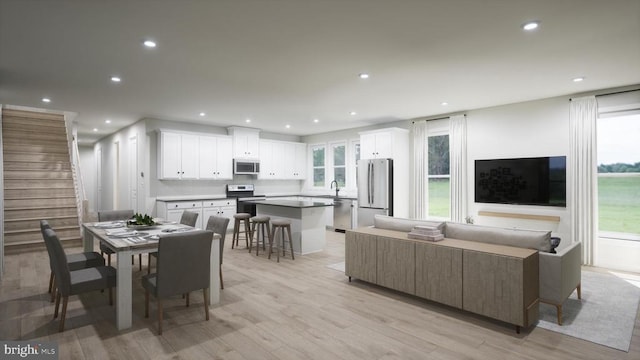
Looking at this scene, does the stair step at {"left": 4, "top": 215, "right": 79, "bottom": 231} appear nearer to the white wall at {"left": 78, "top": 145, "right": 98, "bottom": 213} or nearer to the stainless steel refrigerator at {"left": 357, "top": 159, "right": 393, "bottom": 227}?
the stainless steel refrigerator at {"left": 357, "top": 159, "right": 393, "bottom": 227}

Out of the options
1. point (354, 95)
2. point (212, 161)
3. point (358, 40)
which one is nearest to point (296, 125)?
point (212, 161)

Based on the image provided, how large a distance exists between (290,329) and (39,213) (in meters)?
6.45

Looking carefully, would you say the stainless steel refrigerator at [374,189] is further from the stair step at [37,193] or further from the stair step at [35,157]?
the stair step at [35,157]

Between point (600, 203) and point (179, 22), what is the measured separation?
6.35 meters

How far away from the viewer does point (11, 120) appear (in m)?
7.66

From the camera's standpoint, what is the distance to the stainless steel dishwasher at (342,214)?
8.12 meters

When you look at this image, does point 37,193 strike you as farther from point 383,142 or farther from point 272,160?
point 383,142

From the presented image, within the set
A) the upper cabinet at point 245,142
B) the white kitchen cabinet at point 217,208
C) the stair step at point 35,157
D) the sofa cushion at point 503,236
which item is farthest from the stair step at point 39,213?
the sofa cushion at point 503,236

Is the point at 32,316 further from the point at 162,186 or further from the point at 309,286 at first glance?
the point at 162,186

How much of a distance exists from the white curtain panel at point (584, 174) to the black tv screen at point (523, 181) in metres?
0.17

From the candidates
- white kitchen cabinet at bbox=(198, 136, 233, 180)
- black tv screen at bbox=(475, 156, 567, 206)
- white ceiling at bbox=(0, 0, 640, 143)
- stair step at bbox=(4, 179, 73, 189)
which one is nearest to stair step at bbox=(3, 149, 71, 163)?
stair step at bbox=(4, 179, 73, 189)

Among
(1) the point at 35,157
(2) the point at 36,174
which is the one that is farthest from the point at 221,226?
(1) the point at 35,157

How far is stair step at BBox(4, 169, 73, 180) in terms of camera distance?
275 inches

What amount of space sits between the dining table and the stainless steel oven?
3660 millimetres
